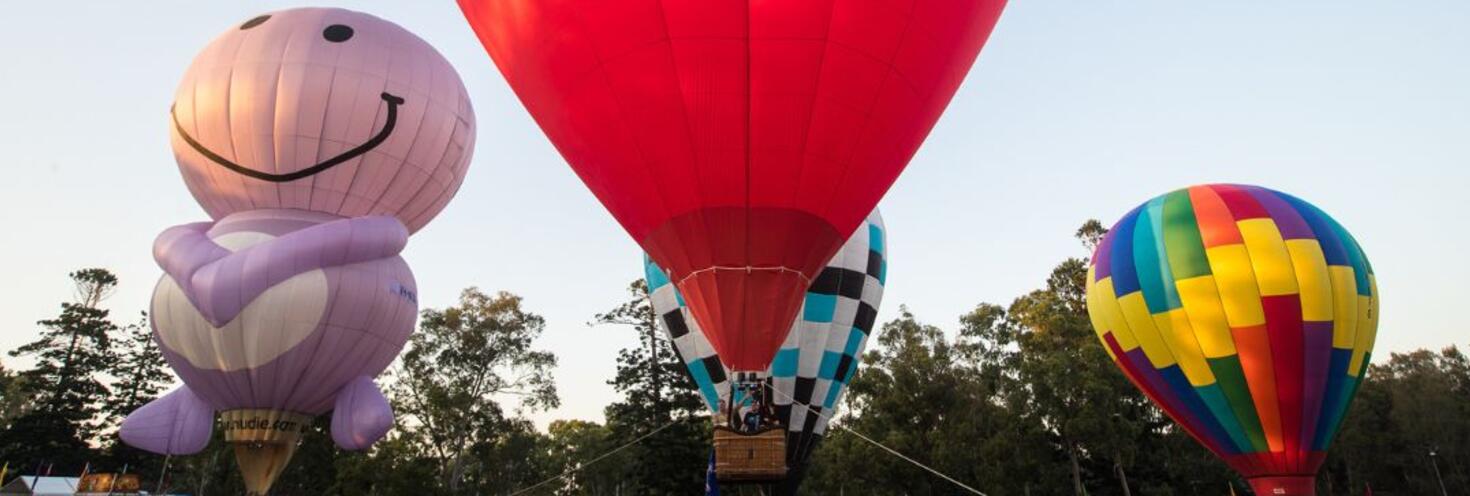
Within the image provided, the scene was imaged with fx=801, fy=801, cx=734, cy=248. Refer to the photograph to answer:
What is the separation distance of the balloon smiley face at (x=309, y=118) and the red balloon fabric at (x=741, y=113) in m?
5.27

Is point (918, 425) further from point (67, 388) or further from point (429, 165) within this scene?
point (67, 388)

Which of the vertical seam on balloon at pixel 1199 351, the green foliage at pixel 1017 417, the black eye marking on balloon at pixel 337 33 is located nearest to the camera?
the vertical seam on balloon at pixel 1199 351

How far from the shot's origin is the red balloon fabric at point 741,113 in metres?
5.67

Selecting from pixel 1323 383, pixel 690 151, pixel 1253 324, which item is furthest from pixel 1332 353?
pixel 690 151

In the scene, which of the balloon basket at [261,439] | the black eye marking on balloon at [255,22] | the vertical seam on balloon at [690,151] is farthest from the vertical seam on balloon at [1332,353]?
the black eye marking on balloon at [255,22]

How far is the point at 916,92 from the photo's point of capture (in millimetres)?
6227

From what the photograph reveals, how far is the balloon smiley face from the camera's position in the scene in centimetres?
1043

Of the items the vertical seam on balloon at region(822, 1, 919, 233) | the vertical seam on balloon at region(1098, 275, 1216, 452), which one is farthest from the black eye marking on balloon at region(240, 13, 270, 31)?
the vertical seam on balloon at region(1098, 275, 1216, 452)

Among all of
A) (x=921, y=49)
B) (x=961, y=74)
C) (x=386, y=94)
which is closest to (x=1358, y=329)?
(x=961, y=74)

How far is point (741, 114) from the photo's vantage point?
5781mm

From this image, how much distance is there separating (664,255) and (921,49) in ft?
8.28

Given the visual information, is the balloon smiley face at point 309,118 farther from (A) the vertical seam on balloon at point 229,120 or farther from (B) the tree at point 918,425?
(B) the tree at point 918,425

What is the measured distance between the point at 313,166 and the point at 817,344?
7092mm

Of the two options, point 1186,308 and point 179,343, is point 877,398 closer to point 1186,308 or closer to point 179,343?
point 1186,308
